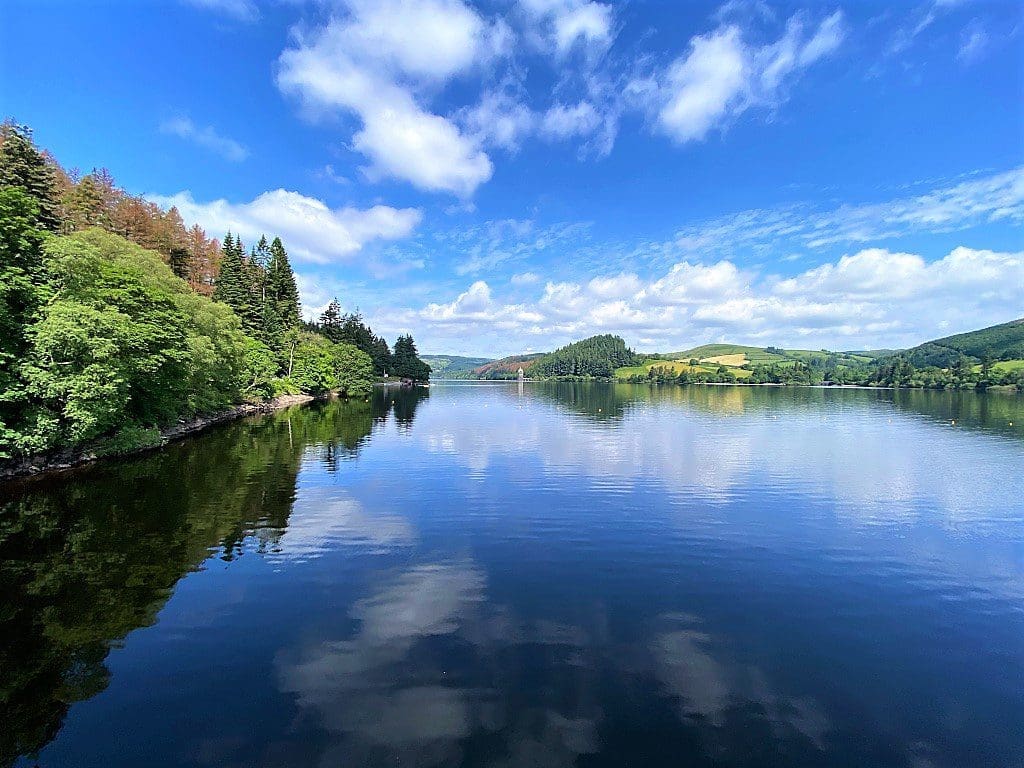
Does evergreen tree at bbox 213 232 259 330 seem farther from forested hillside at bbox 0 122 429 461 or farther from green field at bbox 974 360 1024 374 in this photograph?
green field at bbox 974 360 1024 374

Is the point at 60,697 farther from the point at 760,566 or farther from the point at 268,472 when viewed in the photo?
the point at 268,472

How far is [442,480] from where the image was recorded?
32906 millimetres

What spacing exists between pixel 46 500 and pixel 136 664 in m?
19.7

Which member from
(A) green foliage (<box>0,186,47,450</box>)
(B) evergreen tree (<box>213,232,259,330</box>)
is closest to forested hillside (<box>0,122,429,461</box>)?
(A) green foliage (<box>0,186,47,450</box>)

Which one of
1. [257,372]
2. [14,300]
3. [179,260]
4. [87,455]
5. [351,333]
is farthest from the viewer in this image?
[351,333]

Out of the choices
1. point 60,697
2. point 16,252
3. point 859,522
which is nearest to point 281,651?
point 60,697

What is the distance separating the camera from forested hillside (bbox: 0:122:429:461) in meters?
27.4

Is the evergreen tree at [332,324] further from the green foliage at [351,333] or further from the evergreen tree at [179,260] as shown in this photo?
the evergreen tree at [179,260]

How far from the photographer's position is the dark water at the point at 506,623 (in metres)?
9.91

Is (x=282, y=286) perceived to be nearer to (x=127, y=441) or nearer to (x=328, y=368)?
(x=328, y=368)

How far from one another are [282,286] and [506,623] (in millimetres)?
115441

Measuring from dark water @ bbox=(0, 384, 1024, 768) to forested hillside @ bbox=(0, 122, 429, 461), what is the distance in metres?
4.89

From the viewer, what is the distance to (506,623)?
46.8 feet

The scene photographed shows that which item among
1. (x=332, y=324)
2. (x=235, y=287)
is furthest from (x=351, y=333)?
(x=235, y=287)
